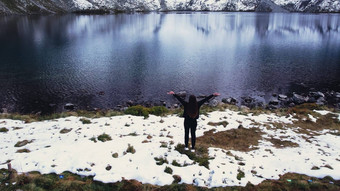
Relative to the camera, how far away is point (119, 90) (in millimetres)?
42781

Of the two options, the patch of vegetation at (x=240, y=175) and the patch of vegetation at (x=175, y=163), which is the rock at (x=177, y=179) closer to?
the patch of vegetation at (x=175, y=163)

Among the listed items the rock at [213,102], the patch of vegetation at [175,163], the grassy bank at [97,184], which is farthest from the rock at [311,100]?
the patch of vegetation at [175,163]

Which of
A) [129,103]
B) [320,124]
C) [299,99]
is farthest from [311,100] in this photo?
[129,103]

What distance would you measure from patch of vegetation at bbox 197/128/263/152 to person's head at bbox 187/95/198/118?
3.24 m

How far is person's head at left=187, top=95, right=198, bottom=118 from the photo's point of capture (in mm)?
11984

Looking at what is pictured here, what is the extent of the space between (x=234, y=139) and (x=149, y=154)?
670 cm

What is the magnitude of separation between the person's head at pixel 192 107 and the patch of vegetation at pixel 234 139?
10.6ft

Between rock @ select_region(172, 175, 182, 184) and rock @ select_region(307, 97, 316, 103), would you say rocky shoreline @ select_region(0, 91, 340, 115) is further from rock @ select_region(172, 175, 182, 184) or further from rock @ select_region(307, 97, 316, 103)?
rock @ select_region(172, 175, 182, 184)

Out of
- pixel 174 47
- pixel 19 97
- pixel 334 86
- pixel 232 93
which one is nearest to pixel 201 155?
pixel 232 93

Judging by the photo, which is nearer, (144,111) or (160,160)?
(160,160)

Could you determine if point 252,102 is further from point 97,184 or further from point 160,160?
point 97,184

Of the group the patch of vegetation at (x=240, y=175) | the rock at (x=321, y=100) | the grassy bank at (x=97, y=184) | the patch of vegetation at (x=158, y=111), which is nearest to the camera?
the grassy bank at (x=97, y=184)

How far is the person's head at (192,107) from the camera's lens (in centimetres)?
1198

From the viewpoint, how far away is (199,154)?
42.3 feet
